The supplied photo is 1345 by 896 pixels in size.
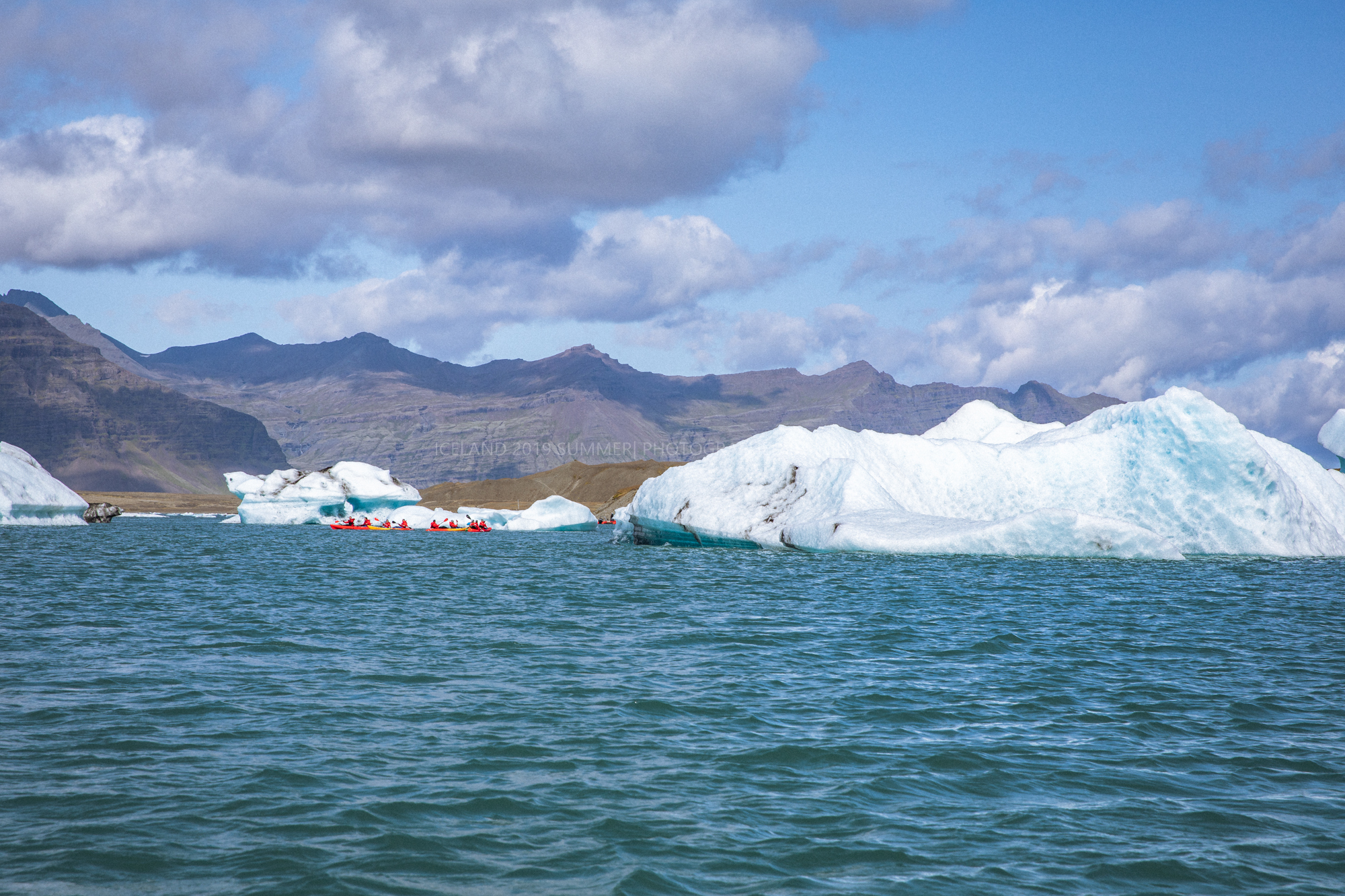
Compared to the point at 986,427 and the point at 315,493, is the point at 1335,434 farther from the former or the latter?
the point at 315,493

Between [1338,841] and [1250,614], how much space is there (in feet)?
41.5

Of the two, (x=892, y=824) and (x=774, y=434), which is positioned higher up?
(x=774, y=434)

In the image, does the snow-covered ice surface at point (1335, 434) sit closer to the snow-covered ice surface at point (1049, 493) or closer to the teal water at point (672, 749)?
the snow-covered ice surface at point (1049, 493)

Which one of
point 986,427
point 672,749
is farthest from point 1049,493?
point 672,749

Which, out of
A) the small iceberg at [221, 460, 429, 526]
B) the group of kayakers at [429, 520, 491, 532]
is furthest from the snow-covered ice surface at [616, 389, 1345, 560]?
the group of kayakers at [429, 520, 491, 532]

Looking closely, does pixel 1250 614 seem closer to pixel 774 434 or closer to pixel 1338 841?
pixel 1338 841

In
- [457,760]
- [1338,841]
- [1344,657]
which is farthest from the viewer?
[1344,657]

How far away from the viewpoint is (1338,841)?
648 cm

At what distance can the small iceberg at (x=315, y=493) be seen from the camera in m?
71.4

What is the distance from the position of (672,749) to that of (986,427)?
36.6 meters

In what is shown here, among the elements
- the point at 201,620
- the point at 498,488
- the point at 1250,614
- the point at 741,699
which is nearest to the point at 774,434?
the point at 1250,614

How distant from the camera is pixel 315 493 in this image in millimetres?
71000

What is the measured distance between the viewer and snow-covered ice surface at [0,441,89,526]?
50.4m

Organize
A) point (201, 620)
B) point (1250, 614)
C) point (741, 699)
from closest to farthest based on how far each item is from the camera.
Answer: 1. point (741, 699)
2. point (201, 620)
3. point (1250, 614)
